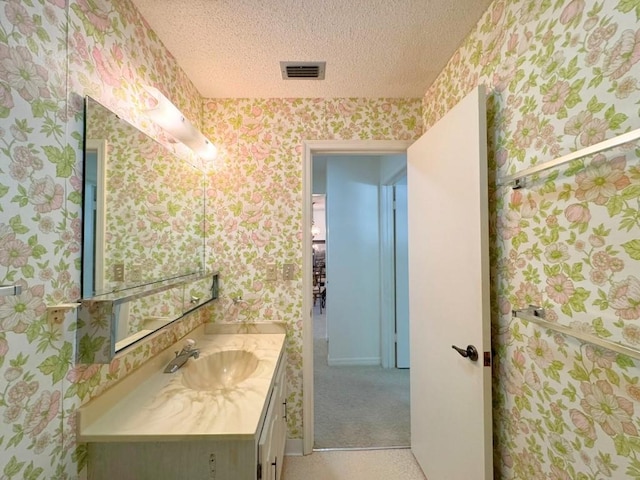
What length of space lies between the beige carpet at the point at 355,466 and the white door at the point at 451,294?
11 centimetres

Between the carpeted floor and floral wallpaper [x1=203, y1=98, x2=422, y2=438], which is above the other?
floral wallpaper [x1=203, y1=98, x2=422, y2=438]

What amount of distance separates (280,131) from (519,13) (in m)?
1.31

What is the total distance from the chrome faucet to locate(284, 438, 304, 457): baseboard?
950 mm

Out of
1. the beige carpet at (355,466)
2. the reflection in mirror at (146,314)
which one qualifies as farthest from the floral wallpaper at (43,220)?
the beige carpet at (355,466)

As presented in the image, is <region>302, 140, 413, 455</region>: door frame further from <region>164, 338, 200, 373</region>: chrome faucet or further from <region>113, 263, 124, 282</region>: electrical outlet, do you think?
<region>113, 263, 124, 282</region>: electrical outlet

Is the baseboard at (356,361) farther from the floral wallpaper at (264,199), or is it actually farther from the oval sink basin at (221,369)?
the oval sink basin at (221,369)

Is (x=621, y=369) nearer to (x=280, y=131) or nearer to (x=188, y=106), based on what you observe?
(x=280, y=131)

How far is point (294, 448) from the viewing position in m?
1.81

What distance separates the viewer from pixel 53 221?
78cm

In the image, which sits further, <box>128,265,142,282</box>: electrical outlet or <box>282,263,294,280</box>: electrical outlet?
<box>282,263,294,280</box>: electrical outlet

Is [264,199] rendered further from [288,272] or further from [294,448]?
[294,448]

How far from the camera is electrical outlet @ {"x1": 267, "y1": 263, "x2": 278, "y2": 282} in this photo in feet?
5.98

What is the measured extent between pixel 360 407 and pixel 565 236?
2.16 metres

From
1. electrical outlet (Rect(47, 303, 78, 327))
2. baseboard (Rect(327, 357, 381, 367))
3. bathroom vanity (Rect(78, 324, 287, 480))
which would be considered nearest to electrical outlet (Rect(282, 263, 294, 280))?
bathroom vanity (Rect(78, 324, 287, 480))
